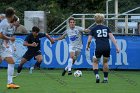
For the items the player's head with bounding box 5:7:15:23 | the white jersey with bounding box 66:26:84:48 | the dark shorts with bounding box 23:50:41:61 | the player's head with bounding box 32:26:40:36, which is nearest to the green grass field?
the dark shorts with bounding box 23:50:41:61

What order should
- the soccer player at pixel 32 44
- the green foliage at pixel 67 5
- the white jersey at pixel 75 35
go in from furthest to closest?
the green foliage at pixel 67 5
the white jersey at pixel 75 35
the soccer player at pixel 32 44

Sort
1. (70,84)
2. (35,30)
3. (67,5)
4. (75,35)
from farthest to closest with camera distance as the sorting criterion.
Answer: (67,5), (75,35), (35,30), (70,84)

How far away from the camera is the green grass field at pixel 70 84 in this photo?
1641 cm

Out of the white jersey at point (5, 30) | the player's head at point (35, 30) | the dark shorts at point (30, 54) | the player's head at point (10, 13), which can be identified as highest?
the player's head at point (10, 13)

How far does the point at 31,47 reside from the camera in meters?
22.0

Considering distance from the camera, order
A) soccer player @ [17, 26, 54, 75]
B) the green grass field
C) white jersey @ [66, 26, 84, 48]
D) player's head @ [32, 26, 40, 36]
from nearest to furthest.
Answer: the green grass field → player's head @ [32, 26, 40, 36] → soccer player @ [17, 26, 54, 75] → white jersey @ [66, 26, 84, 48]

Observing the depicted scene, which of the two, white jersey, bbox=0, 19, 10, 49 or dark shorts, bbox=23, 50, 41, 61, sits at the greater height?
white jersey, bbox=0, 19, 10, 49

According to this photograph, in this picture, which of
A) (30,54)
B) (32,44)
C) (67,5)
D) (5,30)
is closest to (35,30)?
(32,44)

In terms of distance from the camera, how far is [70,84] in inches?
719

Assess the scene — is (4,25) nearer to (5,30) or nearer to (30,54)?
(5,30)

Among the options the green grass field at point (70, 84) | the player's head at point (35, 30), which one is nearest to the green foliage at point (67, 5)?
the green grass field at point (70, 84)

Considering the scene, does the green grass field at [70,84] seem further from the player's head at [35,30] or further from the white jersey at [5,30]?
the player's head at [35,30]

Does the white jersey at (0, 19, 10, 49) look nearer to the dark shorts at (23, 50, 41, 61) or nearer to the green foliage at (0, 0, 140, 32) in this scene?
the dark shorts at (23, 50, 41, 61)

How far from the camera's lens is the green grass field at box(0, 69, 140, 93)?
53.8 feet
